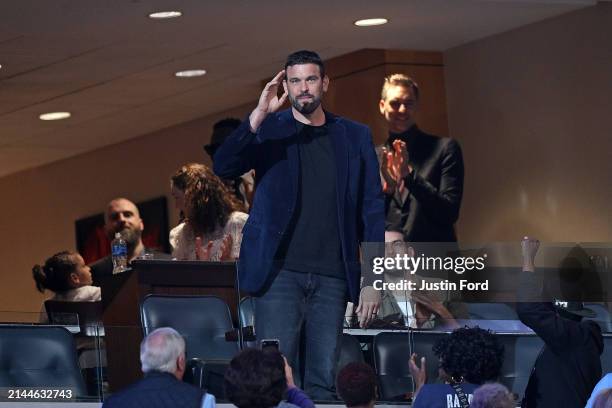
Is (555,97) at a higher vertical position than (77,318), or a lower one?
higher

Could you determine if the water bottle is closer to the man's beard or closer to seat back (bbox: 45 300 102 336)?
seat back (bbox: 45 300 102 336)

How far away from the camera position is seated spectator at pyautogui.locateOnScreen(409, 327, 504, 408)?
5816mm

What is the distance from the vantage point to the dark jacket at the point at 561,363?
6.28m

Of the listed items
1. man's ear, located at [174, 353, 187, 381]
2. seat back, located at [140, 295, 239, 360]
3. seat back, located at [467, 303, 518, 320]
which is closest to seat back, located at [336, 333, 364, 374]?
seat back, located at [140, 295, 239, 360]

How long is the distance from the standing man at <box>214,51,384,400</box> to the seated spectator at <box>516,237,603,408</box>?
0.87 m

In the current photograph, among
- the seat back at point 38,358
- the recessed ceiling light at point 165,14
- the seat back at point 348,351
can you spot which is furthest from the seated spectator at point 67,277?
the seat back at point 348,351

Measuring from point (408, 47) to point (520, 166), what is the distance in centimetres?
123

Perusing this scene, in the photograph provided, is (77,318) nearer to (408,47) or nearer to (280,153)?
(280,153)

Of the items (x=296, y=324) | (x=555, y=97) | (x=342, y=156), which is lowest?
(x=296, y=324)

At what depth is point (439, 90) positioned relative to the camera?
12047mm

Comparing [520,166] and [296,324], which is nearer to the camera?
[296,324]

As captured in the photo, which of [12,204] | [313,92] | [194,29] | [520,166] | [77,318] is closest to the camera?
[313,92]

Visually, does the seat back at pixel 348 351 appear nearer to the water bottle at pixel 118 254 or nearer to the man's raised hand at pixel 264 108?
the man's raised hand at pixel 264 108

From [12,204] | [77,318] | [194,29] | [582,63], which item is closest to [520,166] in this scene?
[582,63]
